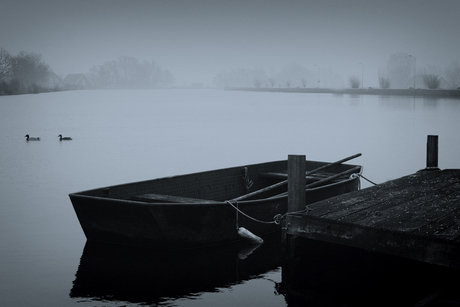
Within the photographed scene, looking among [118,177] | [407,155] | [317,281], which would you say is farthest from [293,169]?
[407,155]

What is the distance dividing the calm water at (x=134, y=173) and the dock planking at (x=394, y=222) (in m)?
1.15

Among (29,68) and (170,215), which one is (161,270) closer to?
(170,215)

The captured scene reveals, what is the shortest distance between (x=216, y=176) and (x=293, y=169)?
3.57 meters

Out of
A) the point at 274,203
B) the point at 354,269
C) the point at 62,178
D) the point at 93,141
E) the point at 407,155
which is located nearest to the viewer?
the point at 354,269

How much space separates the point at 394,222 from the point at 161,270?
3311 millimetres

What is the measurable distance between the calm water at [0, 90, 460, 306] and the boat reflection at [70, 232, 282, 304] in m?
0.02

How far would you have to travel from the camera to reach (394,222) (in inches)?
279

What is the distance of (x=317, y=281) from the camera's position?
779 centimetres

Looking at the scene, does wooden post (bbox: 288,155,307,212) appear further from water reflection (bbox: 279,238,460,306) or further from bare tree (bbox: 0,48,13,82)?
bare tree (bbox: 0,48,13,82)

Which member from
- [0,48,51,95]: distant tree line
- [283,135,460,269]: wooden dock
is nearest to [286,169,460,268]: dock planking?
[283,135,460,269]: wooden dock

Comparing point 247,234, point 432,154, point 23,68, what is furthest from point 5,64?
point 247,234

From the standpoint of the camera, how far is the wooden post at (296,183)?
7.67 meters

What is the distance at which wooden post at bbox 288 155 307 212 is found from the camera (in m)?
7.67

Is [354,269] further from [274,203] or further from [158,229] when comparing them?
[158,229]
